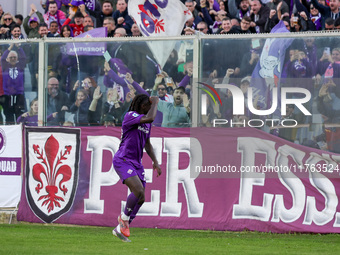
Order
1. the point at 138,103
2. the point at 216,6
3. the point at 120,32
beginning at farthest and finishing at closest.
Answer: the point at 216,6
the point at 120,32
the point at 138,103

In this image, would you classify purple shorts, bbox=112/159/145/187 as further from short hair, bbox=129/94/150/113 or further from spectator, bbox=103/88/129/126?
spectator, bbox=103/88/129/126

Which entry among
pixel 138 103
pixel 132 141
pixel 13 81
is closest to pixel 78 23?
pixel 13 81

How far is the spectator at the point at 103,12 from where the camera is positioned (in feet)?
58.9

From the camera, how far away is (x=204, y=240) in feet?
39.0

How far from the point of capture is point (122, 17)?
1739cm

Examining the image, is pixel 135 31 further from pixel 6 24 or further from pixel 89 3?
pixel 6 24

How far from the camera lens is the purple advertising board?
13070mm

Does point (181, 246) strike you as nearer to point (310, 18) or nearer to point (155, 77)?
point (155, 77)

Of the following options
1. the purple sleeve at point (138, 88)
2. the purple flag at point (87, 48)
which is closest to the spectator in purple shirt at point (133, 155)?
the purple sleeve at point (138, 88)

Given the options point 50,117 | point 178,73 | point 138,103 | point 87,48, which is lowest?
point 50,117

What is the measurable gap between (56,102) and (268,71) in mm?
4350

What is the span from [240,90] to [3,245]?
210 inches

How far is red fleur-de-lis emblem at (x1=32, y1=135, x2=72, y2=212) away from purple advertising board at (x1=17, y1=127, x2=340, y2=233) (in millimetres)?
20

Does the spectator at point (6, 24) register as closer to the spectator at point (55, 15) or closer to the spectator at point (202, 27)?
the spectator at point (55, 15)
